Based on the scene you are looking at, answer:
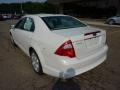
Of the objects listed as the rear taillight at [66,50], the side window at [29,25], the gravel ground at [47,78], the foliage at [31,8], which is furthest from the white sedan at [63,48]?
the foliage at [31,8]

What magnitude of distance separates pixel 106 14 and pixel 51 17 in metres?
25.0

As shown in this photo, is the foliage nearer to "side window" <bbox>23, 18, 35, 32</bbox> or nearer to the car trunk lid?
"side window" <bbox>23, 18, 35, 32</bbox>

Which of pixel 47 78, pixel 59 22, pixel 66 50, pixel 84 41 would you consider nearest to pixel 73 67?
pixel 66 50

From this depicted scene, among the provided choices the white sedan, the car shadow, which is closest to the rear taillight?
the white sedan

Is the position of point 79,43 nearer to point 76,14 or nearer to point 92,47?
point 92,47

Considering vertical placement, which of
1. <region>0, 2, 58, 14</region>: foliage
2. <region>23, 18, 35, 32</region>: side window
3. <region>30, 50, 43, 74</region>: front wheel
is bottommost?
<region>30, 50, 43, 74</region>: front wheel

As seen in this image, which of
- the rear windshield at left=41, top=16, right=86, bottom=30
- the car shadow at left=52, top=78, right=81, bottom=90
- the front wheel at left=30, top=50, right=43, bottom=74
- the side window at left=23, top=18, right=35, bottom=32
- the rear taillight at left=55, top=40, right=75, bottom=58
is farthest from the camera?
the side window at left=23, top=18, right=35, bottom=32

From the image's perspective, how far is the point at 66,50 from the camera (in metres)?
3.19

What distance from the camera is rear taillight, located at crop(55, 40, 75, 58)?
3174 millimetres

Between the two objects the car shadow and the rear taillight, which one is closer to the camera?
the rear taillight

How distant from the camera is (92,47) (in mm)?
3545

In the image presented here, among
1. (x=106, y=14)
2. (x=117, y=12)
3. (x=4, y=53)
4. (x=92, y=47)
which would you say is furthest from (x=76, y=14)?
(x=92, y=47)

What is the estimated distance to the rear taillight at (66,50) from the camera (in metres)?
3.17

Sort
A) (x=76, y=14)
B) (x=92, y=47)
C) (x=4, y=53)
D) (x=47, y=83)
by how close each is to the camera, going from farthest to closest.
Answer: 1. (x=76, y=14)
2. (x=4, y=53)
3. (x=47, y=83)
4. (x=92, y=47)
